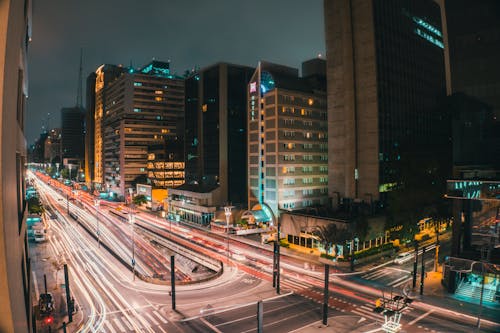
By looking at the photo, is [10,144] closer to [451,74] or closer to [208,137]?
[451,74]

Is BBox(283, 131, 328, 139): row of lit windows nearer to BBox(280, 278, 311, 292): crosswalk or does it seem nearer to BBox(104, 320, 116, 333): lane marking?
BBox(280, 278, 311, 292): crosswalk

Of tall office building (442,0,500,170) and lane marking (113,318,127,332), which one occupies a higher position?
tall office building (442,0,500,170)

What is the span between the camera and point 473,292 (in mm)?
41438

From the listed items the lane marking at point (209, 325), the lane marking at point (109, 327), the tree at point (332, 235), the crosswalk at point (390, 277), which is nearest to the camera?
the lane marking at point (209, 325)

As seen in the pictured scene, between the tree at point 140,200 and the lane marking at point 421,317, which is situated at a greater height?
the tree at point 140,200

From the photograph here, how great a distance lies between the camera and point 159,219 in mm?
100062

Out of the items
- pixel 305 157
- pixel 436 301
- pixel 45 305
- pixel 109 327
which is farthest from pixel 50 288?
pixel 305 157

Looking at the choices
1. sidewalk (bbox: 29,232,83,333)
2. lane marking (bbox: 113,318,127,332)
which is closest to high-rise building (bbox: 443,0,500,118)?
lane marking (bbox: 113,318,127,332)

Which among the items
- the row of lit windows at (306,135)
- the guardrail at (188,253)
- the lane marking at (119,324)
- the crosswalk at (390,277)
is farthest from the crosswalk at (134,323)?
the row of lit windows at (306,135)

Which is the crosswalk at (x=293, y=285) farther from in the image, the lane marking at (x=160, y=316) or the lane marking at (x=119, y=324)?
the lane marking at (x=119, y=324)

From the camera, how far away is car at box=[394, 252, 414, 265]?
185ft

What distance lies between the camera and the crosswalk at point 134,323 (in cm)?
3319

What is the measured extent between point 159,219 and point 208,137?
3032 cm

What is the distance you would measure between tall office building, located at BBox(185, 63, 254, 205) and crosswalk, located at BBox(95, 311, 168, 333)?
65.2 m
